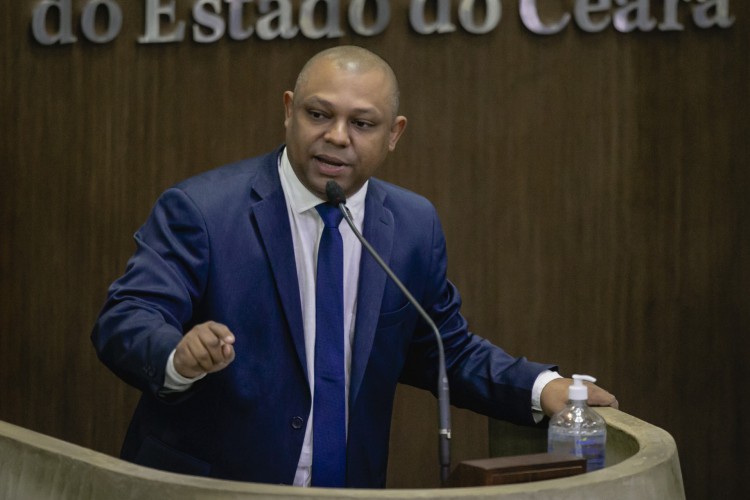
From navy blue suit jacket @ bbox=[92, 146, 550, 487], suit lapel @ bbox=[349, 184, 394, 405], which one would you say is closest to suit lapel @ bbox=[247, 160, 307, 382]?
navy blue suit jacket @ bbox=[92, 146, 550, 487]

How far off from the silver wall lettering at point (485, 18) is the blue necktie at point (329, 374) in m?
1.72

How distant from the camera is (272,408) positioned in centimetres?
213

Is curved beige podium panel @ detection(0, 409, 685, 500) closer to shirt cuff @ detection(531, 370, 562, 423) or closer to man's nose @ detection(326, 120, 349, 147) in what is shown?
shirt cuff @ detection(531, 370, 562, 423)

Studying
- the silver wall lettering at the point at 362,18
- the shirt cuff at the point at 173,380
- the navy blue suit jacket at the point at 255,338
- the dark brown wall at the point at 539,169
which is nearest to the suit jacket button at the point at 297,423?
the navy blue suit jacket at the point at 255,338

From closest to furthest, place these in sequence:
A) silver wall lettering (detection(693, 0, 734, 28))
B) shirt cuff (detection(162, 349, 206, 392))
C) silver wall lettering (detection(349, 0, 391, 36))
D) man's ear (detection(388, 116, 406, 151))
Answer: shirt cuff (detection(162, 349, 206, 392))
man's ear (detection(388, 116, 406, 151))
silver wall lettering (detection(693, 0, 734, 28))
silver wall lettering (detection(349, 0, 391, 36))

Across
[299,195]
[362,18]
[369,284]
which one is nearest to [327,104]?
[299,195]

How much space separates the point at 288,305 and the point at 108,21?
213cm

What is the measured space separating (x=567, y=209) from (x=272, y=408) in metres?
1.87

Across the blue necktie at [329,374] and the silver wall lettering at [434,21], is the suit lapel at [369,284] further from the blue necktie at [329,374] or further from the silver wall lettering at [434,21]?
the silver wall lettering at [434,21]

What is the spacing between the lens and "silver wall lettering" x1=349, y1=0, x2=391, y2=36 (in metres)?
3.79

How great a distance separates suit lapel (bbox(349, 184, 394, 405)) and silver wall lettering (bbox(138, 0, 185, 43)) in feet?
5.76

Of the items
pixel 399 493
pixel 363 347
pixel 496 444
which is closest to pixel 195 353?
pixel 399 493

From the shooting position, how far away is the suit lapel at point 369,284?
7.20ft

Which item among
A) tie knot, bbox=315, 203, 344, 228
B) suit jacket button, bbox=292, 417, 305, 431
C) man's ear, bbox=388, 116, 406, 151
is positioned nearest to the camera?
suit jacket button, bbox=292, 417, 305, 431
